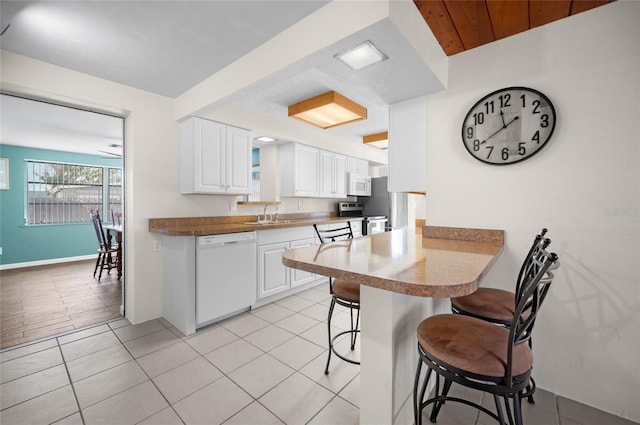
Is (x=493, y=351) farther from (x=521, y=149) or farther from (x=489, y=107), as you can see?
(x=489, y=107)

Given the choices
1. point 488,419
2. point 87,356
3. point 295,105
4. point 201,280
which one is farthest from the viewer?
→ point 295,105

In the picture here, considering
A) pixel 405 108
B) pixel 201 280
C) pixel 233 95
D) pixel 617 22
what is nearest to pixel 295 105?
pixel 233 95

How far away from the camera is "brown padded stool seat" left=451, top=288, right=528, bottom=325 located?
54.9 inches

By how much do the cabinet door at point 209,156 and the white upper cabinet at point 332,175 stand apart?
5.92 feet

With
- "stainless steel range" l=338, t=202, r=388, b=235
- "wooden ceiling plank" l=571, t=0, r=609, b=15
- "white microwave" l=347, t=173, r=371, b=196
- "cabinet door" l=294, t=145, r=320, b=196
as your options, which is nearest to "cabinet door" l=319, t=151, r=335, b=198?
"cabinet door" l=294, t=145, r=320, b=196

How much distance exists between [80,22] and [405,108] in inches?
93.2

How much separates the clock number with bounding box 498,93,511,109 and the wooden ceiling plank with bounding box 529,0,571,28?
42 cm

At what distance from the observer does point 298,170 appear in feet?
13.1

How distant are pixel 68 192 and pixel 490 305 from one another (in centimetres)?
756

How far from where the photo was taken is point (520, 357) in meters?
0.97

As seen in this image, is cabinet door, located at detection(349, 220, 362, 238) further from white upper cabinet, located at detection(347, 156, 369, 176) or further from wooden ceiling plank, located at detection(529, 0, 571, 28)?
wooden ceiling plank, located at detection(529, 0, 571, 28)

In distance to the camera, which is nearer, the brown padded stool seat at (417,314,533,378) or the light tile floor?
the brown padded stool seat at (417,314,533,378)

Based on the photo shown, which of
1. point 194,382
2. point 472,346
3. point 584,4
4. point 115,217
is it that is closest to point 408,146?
point 584,4

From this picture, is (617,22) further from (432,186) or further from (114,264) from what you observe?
(114,264)
